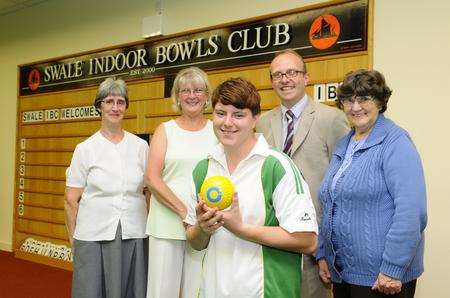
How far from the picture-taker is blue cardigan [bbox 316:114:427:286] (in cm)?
167

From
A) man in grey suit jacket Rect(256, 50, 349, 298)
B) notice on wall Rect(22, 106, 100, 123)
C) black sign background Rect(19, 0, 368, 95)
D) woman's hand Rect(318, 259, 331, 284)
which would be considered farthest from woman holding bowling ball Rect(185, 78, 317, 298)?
notice on wall Rect(22, 106, 100, 123)

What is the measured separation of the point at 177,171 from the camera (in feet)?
7.89

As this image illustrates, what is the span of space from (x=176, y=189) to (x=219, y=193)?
3.44 feet

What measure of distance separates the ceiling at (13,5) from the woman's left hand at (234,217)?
576 centimetres

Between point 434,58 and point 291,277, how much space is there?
2235 mm

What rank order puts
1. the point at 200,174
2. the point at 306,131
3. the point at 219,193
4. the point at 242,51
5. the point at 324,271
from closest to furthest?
the point at 219,193
the point at 200,174
the point at 324,271
the point at 306,131
the point at 242,51

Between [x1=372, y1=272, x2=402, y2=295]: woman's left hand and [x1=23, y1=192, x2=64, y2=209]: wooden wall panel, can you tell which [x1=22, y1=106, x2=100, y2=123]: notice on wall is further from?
[x1=372, y1=272, x2=402, y2=295]: woman's left hand

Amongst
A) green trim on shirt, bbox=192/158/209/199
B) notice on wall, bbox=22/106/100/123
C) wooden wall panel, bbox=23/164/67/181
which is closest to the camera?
green trim on shirt, bbox=192/158/209/199

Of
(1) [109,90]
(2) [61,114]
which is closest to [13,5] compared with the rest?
(2) [61,114]

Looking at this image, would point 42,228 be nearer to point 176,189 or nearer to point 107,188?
point 107,188

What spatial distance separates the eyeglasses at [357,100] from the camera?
1871mm

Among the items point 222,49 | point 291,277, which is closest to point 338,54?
point 222,49

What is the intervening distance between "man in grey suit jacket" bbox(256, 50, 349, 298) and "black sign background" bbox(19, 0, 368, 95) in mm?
1317

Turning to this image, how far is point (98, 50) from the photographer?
211 inches
